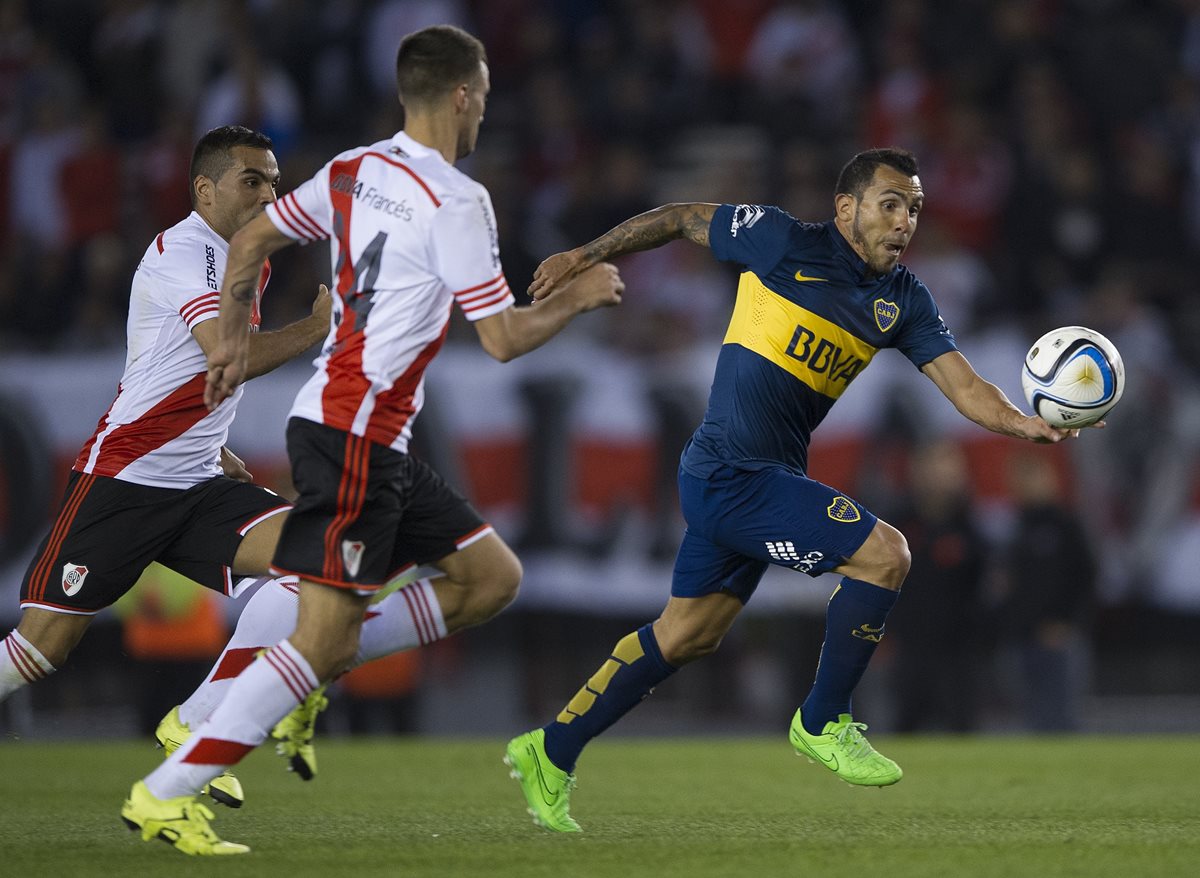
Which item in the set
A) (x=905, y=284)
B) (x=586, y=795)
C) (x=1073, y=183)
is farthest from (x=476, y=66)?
(x=1073, y=183)

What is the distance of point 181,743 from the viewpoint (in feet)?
20.0

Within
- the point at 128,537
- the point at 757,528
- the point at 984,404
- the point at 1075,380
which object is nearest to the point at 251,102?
the point at 128,537

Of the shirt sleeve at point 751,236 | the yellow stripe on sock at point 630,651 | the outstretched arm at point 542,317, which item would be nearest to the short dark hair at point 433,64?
the outstretched arm at point 542,317

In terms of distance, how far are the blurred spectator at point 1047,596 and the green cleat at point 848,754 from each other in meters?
6.61

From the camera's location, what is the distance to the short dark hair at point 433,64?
5.15m

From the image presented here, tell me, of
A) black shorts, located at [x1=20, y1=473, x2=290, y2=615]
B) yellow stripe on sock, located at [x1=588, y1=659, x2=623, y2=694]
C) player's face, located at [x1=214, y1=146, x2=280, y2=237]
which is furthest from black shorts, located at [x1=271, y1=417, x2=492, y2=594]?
player's face, located at [x1=214, y1=146, x2=280, y2=237]

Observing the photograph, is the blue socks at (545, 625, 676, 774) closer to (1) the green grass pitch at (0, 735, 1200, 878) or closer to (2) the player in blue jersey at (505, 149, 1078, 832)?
(2) the player in blue jersey at (505, 149, 1078, 832)

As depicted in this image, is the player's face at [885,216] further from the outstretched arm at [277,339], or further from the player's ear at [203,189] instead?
the player's ear at [203,189]

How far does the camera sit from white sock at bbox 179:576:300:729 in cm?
614

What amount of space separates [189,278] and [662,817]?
281cm

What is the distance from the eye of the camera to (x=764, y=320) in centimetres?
620

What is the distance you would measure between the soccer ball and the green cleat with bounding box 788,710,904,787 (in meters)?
1.34

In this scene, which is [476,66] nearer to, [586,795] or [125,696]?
[586,795]

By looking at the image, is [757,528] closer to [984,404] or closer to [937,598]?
[984,404]
